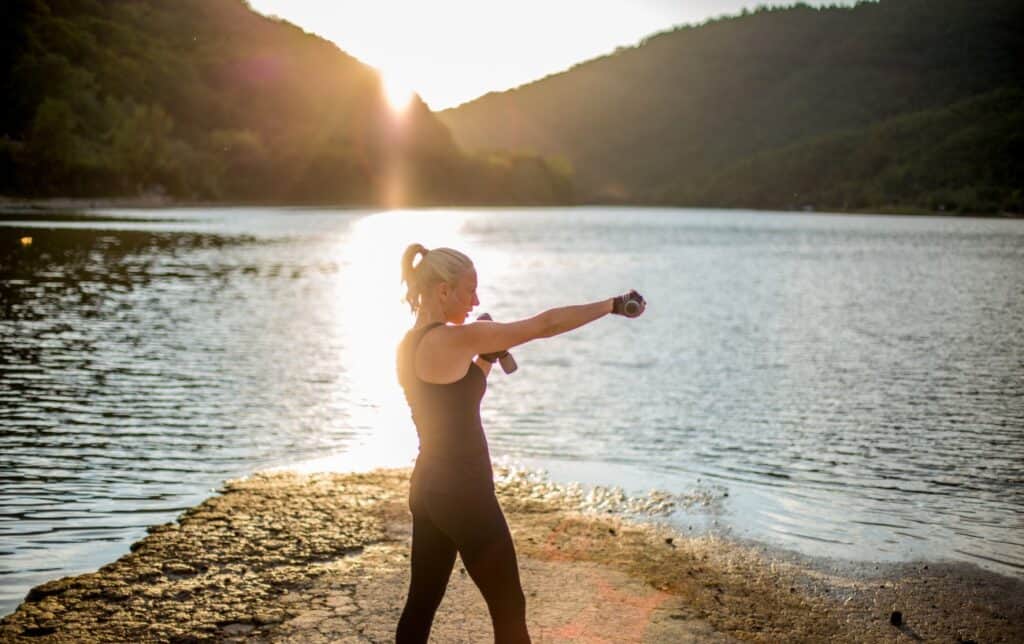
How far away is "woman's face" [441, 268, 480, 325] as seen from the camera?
145 inches

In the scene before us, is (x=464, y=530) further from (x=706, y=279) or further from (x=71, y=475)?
(x=706, y=279)

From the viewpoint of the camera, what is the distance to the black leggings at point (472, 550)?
12.5 feet

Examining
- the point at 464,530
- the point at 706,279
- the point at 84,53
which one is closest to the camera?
the point at 464,530

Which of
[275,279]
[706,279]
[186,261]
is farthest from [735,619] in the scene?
[186,261]

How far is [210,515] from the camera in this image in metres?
8.20

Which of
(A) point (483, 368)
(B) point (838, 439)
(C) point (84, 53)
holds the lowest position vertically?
(B) point (838, 439)

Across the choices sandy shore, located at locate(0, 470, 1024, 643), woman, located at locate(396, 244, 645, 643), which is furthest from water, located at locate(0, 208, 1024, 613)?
woman, located at locate(396, 244, 645, 643)

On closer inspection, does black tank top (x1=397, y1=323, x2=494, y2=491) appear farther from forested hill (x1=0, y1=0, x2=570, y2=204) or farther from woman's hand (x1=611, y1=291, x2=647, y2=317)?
forested hill (x1=0, y1=0, x2=570, y2=204)

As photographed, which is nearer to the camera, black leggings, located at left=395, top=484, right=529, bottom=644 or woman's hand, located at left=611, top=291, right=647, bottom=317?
woman's hand, located at left=611, top=291, right=647, bottom=317

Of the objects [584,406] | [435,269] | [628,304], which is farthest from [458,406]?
[584,406]

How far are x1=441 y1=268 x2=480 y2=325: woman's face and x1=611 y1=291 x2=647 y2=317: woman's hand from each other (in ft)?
1.95

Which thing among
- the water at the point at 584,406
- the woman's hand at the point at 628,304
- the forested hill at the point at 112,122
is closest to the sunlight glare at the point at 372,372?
the water at the point at 584,406

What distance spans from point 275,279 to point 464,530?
39.1 metres

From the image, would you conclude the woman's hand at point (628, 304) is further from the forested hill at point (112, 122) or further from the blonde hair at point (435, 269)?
the forested hill at point (112, 122)
